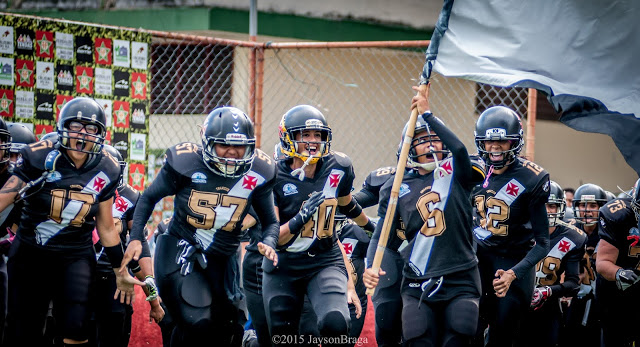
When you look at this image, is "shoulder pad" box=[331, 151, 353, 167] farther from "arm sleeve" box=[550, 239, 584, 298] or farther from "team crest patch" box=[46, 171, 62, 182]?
"arm sleeve" box=[550, 239, 584, 298]

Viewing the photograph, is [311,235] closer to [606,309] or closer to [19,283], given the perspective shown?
[19,283]

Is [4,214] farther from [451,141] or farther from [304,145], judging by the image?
[451,141]

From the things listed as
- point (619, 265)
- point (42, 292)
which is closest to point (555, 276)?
point (619, 265)

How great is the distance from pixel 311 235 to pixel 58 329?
2.15 m

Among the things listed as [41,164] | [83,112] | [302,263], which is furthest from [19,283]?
[302,263]

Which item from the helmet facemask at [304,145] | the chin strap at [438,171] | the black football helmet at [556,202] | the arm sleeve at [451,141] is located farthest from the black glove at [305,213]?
the black football helmet at [556,202]

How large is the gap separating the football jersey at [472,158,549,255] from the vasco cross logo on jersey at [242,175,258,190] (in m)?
2.12

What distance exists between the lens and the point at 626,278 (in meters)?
7.79

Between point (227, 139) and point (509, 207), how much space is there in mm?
2564

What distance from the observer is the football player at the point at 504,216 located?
24.7 ft

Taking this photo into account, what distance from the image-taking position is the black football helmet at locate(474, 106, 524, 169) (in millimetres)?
7547

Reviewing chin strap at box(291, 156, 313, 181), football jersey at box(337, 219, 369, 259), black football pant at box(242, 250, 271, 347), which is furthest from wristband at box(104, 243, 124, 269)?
football jersey at box(337, 219, 369, 259)

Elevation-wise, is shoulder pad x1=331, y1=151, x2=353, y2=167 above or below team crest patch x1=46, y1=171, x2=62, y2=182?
above

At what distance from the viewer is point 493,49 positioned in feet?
20.3
